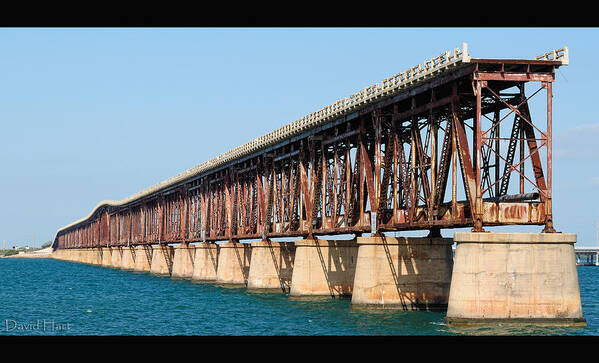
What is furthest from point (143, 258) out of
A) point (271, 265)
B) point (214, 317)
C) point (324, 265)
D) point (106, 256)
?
point (214, 317)

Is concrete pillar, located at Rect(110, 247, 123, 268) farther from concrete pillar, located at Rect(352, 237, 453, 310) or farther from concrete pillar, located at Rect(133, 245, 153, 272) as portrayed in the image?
concrete pillar, located at Rect(352, 237, 453, 310)

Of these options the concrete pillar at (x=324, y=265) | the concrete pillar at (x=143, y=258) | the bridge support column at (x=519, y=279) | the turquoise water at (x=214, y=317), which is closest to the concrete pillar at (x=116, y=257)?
the concrete pillar at (x=143, y=258)

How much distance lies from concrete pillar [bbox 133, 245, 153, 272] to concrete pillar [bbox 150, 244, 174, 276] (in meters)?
12.2

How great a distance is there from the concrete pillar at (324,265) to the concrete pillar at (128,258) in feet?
301

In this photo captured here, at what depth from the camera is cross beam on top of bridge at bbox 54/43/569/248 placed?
3725cm

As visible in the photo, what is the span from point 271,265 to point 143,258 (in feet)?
234

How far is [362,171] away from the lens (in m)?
53.8

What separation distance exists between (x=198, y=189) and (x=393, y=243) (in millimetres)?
65381

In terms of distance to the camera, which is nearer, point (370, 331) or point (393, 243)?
point (370, 331)

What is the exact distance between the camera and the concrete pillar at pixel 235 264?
8619cm

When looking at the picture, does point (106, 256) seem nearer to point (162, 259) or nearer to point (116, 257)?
point (116, 257)

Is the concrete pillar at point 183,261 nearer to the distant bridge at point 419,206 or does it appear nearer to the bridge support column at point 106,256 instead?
the distant bridge at point 419,206
